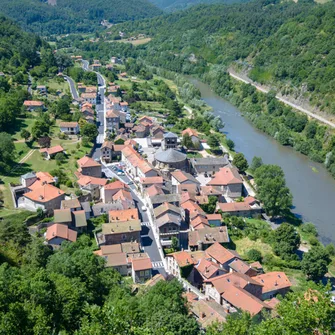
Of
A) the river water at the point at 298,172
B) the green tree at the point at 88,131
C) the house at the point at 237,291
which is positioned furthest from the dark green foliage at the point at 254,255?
the green tree at the point at 88,131

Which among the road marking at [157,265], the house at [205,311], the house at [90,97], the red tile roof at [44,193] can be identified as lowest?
the house at [90,97]

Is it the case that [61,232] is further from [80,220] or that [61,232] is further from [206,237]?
[206,237]

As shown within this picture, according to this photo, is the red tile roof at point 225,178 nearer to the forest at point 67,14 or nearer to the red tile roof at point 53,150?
the red tile roof at point 53,150

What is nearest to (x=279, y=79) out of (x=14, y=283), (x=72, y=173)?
(x=72, y=173)

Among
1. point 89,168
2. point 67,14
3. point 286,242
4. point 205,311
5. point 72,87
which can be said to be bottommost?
point 67,14

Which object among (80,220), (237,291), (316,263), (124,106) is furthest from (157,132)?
(237,291)

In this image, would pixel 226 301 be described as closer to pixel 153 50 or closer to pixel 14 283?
pixel 14 283
